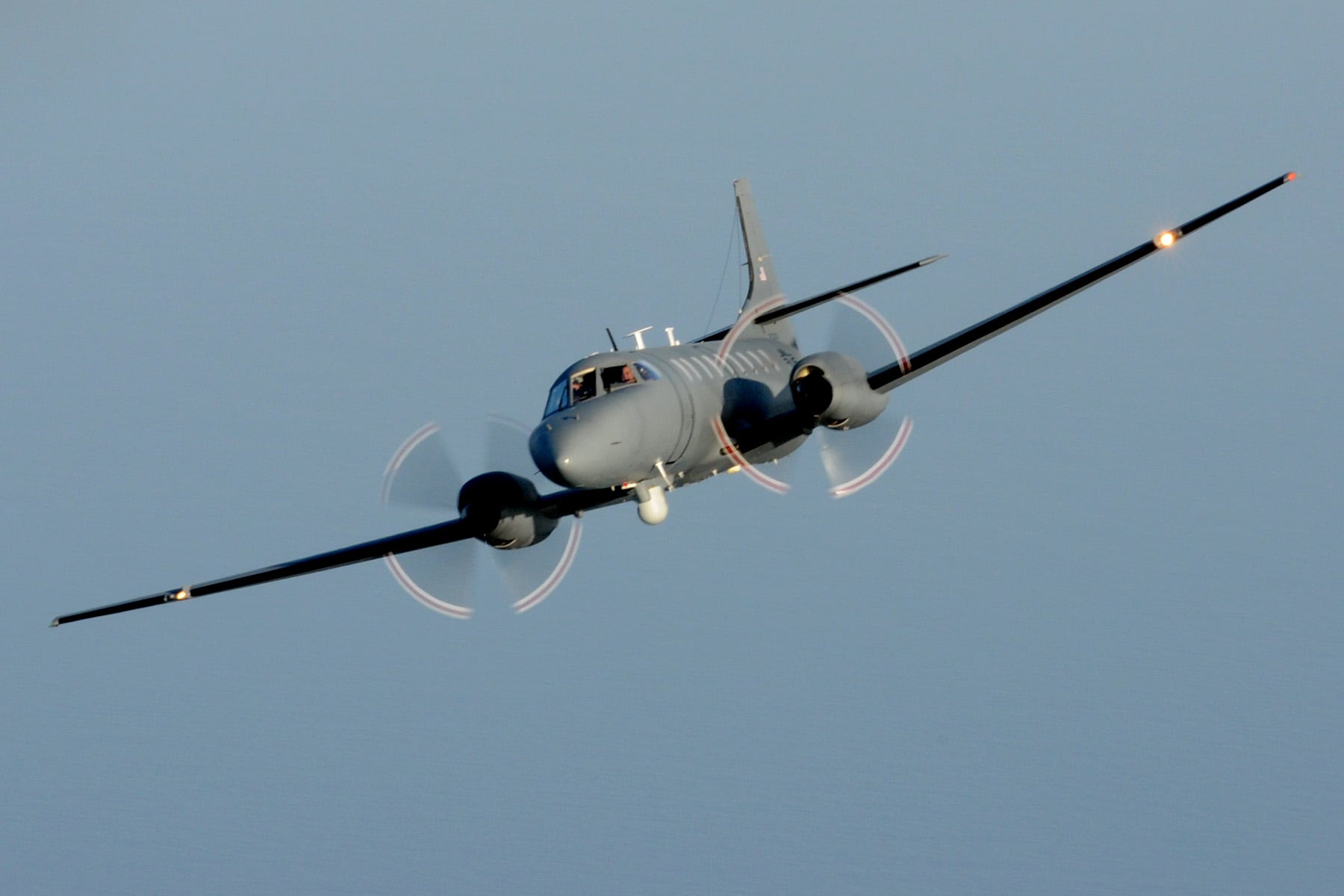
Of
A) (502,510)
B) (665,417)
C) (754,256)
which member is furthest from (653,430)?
(754,256)

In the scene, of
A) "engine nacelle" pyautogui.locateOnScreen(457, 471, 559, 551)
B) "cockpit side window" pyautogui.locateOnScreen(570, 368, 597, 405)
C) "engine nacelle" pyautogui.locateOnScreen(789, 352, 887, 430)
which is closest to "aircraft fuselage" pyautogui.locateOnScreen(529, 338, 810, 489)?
"cockpit side window" pyautogui.locateOnScreen(570, 368, 597, 405)

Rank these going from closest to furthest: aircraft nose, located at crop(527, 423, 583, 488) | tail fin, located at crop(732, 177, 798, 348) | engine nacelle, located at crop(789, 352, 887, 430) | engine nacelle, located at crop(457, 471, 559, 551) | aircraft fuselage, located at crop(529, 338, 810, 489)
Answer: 1. aircraft nose, located at crop(527, 423, 583, 488)
2. aircraft fuselage, located at crop(529, 338, 810, 489)
3. engine nacelle, located at crop(789, 352, 887, 430)
4. engine nacelle, located at crop(457, 471, 559, 551)
5. tail fin, located at crop(732, 177, 798, 348)

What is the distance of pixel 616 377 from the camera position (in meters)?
30.0

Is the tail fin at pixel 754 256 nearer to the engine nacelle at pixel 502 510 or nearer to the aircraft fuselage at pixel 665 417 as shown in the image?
the aircraft fuselage at pixel 665 417

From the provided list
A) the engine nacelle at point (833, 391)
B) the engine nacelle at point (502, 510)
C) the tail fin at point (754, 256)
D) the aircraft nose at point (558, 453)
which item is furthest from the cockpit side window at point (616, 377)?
the tail fin at point (754, 256)

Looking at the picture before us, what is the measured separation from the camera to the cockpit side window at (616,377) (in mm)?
29797

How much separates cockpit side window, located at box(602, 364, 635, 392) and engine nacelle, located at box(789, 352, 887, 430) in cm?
334

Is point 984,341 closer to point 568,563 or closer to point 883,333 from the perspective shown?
point 883,333

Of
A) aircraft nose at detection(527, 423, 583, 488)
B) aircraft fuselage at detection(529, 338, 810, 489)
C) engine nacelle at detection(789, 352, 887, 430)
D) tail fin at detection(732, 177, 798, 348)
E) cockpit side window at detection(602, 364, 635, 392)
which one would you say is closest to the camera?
aircraft nose at detection(527, 423, 583, 488)

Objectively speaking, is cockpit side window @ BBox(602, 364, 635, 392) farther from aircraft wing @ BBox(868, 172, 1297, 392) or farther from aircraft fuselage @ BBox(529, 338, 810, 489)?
aircraft wing @ BBox(868, 172, 1297, 392)

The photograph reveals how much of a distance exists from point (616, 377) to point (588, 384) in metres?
0.54

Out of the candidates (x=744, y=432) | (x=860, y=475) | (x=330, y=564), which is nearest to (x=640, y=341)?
(x=744, y=432)

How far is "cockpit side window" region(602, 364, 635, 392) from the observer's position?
29.8m

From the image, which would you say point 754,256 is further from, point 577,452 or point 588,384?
point 577,452
